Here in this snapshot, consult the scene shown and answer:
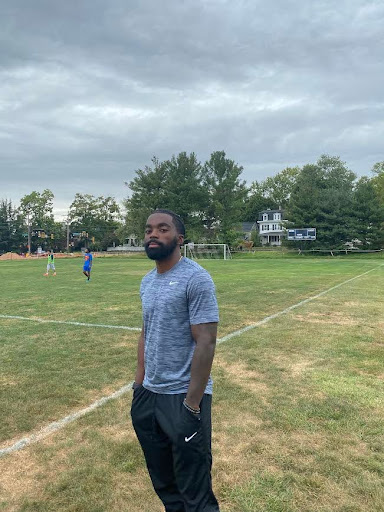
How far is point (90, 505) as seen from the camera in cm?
272

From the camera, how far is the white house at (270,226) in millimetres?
87000

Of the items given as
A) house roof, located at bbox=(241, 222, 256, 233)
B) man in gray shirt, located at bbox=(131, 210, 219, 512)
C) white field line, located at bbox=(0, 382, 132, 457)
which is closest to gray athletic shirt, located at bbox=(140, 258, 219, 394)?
man in gray shirt, located at bbox=(131, 210, 219, 512)

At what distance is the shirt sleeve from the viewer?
6.95 feet

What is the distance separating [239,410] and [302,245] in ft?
188

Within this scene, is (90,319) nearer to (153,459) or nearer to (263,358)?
(263,358)

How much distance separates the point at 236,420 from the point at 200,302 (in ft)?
7.76

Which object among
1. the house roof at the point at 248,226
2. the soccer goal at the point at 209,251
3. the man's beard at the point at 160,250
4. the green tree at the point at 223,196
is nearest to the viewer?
the man's beard at the point at 160,250

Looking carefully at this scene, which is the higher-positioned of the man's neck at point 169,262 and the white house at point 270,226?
the white house at point 270,226

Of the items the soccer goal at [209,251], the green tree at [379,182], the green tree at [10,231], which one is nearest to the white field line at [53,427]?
the soccer goal at [209,251]

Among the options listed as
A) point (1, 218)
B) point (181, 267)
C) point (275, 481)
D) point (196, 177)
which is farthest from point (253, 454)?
point (1, 218)

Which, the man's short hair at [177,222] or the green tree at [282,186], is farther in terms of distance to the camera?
the green tree at [282,186]

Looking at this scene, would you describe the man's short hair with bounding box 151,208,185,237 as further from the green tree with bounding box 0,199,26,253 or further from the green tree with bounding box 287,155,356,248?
the green tree with bounding box 0,199,26,253

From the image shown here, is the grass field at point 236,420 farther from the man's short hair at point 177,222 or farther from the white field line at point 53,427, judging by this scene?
the man's short hair at point 177,222

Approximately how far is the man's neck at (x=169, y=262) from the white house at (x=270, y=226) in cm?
8578
